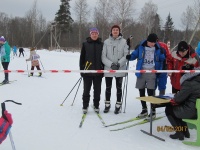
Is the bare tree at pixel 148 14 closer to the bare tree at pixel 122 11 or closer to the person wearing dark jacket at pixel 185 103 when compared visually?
the bare tree at pixel 122 11

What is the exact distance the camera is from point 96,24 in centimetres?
5294

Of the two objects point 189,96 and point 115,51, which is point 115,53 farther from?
point 189,96

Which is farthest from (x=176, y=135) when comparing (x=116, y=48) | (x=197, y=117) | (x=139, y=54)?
(x=116, y=48)

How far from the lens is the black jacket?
3.98 meters

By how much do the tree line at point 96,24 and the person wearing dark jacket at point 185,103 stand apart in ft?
78.6

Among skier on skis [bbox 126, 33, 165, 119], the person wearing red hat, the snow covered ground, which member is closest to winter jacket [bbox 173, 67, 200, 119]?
the snow covered ground

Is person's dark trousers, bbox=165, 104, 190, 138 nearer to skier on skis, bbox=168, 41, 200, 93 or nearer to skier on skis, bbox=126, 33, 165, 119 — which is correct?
skier on skis, bbox=126, 33, 165, 119

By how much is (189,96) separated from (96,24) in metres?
50.1

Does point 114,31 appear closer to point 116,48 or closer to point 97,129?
point 116,48

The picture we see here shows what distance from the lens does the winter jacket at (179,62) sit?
15.4 ft

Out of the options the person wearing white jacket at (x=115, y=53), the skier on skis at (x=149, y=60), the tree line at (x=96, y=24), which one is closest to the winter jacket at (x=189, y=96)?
the skier on skis at (x=149, y=60)

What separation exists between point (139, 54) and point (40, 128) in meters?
2.43

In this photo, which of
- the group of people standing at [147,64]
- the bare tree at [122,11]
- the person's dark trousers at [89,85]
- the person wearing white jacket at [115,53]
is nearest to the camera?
the group of people standing at [147,64]

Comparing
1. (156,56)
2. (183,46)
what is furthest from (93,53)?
(183,46)
